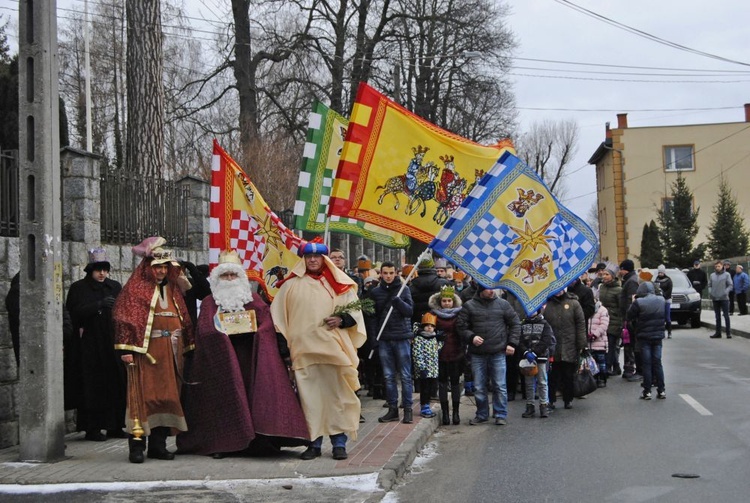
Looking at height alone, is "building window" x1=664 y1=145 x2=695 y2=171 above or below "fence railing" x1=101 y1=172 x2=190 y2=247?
above

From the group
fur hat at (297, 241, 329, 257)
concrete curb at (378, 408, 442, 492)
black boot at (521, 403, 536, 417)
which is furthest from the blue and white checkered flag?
fur hat at (297, 241, 329, 257)

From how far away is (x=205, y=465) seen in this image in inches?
334

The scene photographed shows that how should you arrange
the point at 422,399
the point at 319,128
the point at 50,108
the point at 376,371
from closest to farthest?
the point at 50,108, the point at 422,399, the point at 319,128, the point at 376,371

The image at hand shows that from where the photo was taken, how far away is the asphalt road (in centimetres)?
783

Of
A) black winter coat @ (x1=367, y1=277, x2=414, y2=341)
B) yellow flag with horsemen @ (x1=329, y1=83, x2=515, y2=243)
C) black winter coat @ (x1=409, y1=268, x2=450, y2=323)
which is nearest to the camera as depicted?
black winter coat @ (x1=367, y1=277, x2=414, y2=341)

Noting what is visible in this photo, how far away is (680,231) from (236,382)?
40.4 m

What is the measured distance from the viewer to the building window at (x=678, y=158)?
5831cm

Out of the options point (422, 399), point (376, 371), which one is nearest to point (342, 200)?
point (422, 399)

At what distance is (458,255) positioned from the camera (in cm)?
1078

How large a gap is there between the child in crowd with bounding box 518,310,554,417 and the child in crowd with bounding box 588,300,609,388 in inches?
120

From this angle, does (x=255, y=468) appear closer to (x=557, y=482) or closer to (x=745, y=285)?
(x=557, y=482)

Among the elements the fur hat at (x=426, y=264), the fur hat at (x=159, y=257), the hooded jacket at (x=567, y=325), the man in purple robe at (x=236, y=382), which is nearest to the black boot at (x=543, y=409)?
the hooded jacket at (x=567, y=325)

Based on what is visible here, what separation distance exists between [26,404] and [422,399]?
4.77 meters

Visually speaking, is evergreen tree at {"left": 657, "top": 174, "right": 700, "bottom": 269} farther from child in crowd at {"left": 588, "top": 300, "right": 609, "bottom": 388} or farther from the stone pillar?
the stone pillar
